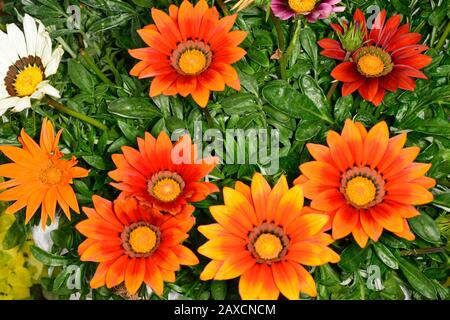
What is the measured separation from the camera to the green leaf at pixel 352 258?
1.02m

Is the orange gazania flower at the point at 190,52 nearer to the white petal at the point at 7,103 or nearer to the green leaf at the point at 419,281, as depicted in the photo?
the white petal at the point at 7,103

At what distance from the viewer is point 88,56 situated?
1.23m

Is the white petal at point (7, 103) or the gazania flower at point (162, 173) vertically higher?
the white petal at point (7, 103)

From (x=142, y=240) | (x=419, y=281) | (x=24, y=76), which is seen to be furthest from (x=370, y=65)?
(x=24, y=76)

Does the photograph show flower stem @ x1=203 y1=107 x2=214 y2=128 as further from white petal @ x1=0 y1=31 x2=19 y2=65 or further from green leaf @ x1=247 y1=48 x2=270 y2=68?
white petal @ x1=0 y1=31 x2=19 y2=65

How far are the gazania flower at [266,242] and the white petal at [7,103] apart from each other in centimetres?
38

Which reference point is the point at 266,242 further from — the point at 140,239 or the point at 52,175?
the point at 52,175

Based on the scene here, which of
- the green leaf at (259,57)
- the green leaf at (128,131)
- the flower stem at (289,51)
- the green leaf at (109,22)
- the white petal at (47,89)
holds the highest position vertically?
the green leaf at (109,22)

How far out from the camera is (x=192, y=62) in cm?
97

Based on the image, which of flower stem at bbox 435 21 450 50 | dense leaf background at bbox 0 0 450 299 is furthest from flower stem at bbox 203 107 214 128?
flower stem at bbox 435 21 450 50

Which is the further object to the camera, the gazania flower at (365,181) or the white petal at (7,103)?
the white petal at (7,103)

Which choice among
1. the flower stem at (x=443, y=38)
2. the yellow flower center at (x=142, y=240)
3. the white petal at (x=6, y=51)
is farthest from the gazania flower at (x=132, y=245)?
the flower stem at (x=443, y=38)

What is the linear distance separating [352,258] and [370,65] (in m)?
0.33
